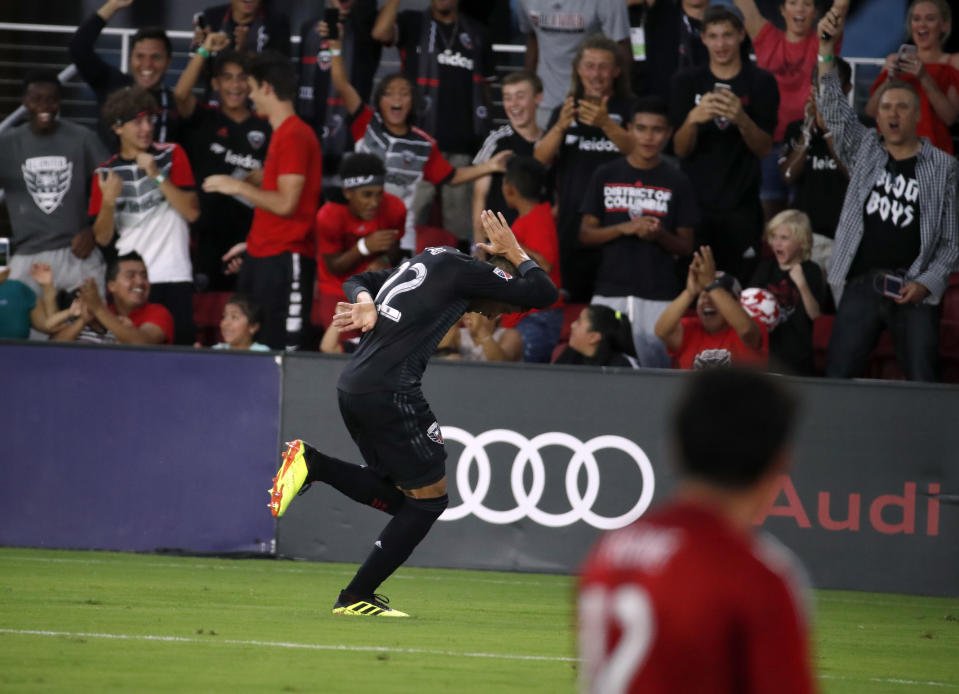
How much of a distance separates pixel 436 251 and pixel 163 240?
17.5 feet

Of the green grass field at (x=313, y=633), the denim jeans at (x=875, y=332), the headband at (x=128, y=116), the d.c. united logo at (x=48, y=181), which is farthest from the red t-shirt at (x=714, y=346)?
the d.c. united logo at (x=48, y=181)

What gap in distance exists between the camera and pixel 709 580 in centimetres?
232

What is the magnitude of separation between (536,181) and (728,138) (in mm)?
2086

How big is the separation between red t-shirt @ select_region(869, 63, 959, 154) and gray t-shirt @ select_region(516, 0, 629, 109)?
102 inches

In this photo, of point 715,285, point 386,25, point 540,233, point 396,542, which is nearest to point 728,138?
point 715,285

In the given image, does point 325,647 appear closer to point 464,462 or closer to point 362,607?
point 362,607

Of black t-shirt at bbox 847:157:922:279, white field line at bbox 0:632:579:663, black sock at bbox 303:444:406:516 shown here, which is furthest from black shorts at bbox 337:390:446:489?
black t-shirt at bbox 847:157:922:279

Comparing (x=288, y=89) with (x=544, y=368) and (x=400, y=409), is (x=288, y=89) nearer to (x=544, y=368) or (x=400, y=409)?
(x=544, y=368)

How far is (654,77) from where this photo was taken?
13.7 meters

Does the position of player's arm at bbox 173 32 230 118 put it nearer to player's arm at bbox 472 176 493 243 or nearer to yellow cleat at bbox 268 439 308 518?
player's arm at bbox 472 176 493 243

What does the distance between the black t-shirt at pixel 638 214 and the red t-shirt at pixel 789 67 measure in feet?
5.69

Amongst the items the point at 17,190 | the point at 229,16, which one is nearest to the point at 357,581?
the point at 17,190

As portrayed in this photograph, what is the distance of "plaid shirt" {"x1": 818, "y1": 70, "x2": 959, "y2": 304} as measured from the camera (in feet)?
36.3

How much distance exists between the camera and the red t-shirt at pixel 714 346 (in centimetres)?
1117
